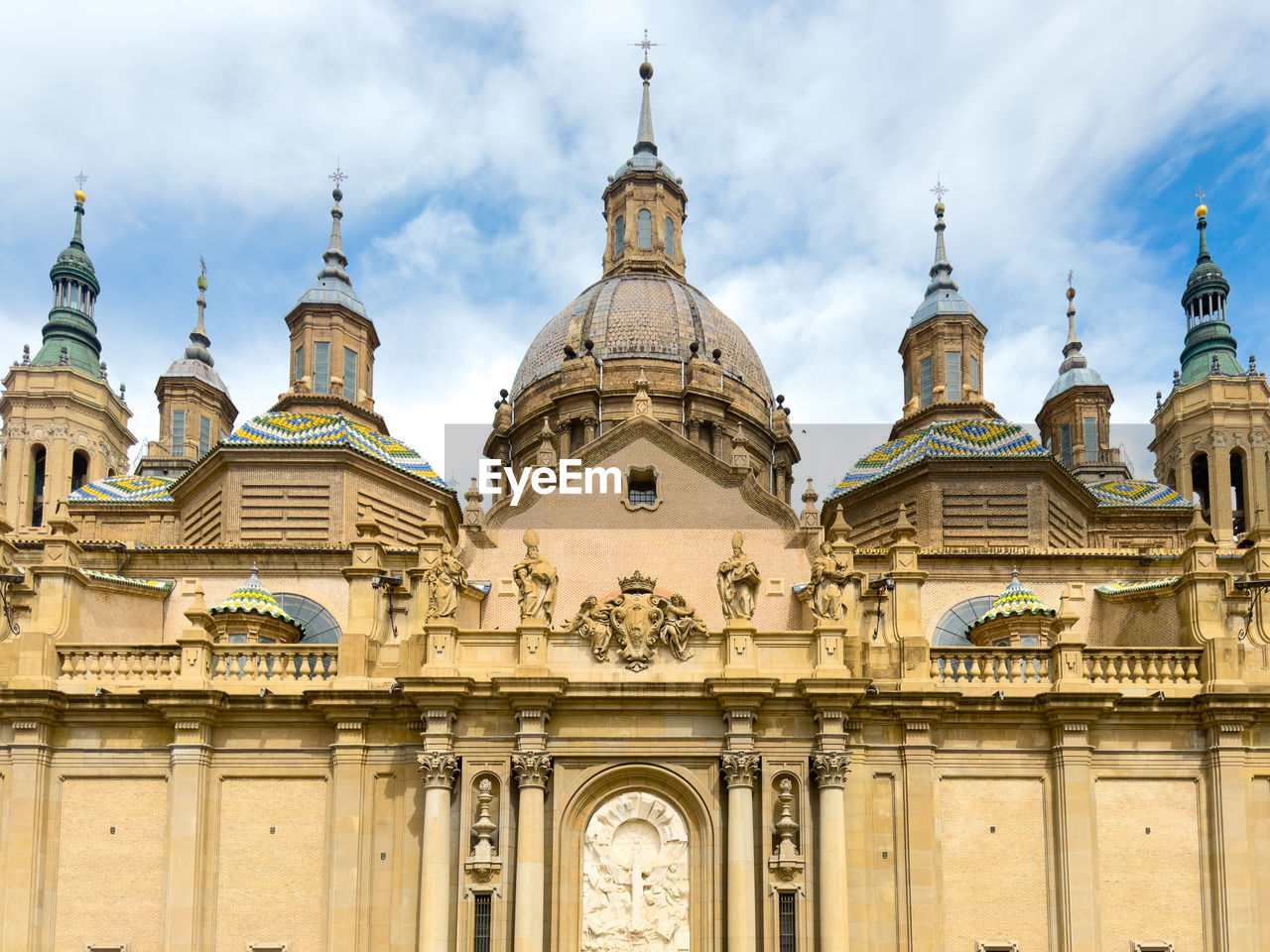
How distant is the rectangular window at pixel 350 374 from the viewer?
161ft

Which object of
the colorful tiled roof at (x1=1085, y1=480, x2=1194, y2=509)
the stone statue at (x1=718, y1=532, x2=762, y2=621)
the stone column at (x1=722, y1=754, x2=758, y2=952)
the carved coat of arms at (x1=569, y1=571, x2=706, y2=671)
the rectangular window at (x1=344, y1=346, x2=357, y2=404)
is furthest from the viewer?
the rectangular window at (x1=344, y1=346, x2=357, y2=404)

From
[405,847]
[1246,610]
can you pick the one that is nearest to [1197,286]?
[1246,610]

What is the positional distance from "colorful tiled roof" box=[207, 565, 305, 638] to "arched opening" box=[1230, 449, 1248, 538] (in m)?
37.3

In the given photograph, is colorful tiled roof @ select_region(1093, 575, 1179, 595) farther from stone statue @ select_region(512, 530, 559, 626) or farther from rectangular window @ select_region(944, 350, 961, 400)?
stone statue @ select_region(512, 530, 559, 626)

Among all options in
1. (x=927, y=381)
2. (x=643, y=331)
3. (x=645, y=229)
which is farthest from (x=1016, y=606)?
(x=645, y=229)

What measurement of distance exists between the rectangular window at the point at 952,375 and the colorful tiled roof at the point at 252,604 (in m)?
24.2

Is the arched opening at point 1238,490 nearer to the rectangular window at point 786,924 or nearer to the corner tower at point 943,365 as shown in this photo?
the corner tower at point 943,365

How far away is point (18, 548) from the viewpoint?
41.0m

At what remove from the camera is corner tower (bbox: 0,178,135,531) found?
2350 inches

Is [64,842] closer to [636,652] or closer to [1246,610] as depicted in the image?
[636,652]

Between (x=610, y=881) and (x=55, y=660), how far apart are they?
41.4ft

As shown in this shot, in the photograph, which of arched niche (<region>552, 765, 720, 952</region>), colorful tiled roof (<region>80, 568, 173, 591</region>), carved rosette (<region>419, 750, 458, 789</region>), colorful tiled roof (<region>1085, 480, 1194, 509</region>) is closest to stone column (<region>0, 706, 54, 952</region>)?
colorful tiled roof (<region>80, 568, 173, 591</region>)

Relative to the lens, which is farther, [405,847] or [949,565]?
[949,565]

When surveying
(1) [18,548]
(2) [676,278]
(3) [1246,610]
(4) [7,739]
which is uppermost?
(2) [676,278]
